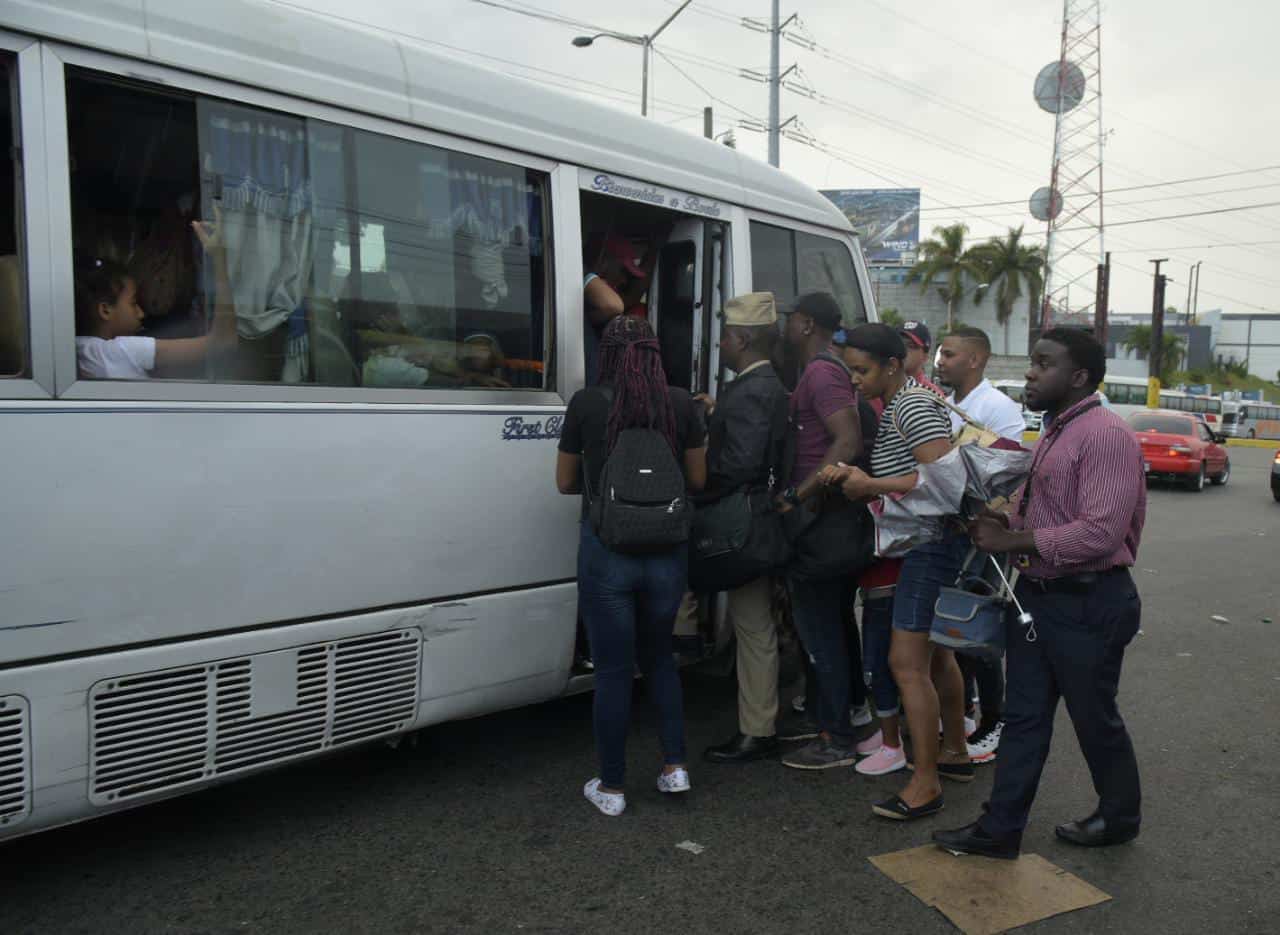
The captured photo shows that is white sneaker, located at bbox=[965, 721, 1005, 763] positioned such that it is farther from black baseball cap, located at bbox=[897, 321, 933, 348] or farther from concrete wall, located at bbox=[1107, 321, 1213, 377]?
concrete wall, located at bbox=[1107, 321, 1213, 377]

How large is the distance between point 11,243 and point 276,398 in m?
0.87

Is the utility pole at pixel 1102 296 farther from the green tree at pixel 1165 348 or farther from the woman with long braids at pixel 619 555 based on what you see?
the woman with long braids at pixel 619 555

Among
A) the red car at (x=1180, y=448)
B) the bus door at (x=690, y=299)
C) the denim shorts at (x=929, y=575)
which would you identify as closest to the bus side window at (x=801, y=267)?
the bus door at (x=690, y=299)

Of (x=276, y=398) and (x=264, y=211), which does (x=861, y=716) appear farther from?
(x=264, y=211)

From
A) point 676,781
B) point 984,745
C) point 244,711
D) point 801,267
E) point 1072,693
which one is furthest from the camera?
point 801,267

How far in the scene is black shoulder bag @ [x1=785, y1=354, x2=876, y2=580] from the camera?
4.26 meters

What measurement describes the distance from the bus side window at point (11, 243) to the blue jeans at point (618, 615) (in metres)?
1.96

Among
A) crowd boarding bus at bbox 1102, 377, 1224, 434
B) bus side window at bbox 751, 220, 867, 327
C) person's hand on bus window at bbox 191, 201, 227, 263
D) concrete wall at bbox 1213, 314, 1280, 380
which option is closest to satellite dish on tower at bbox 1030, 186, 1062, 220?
crowd boarding bus at bbox 1102, 377, 1224, 434

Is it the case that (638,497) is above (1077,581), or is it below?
above

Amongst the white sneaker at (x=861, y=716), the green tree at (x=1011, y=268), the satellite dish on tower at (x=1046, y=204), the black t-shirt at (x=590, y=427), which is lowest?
the white sneaker at (x=861, y=716)

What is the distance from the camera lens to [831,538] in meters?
4.27

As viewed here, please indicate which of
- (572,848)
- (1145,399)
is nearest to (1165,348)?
(1145,399)

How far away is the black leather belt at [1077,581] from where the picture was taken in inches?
137

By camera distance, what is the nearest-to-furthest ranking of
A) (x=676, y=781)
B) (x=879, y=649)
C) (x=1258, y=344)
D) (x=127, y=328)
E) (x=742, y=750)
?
(x=127, y=328) → (x=676, y=781) → (x=879, y=649) → (x=742, y=750) → (x=1258, y=344)
